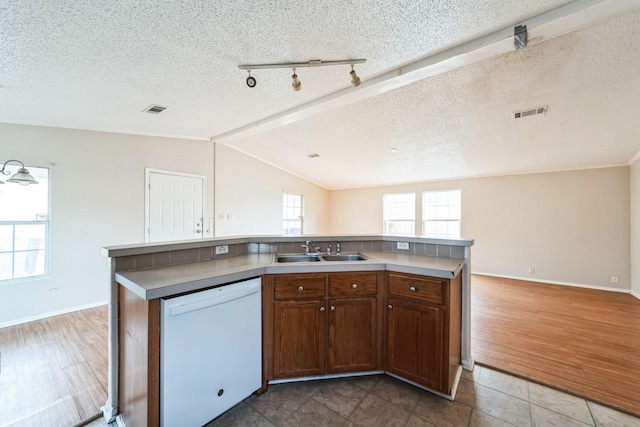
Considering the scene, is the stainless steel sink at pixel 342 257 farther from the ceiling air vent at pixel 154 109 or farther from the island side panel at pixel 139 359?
the ceiling air vent at pixel 154 109

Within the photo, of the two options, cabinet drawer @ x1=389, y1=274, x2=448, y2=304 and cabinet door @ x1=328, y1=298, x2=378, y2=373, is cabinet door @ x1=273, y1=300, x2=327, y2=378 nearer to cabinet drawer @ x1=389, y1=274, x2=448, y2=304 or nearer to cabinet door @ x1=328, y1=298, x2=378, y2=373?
cabinet door @ x1=328, y1=298, x2=378, y2=373

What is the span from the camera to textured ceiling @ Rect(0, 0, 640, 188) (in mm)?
1614

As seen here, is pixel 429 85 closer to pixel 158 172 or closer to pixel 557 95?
pixel 557 95

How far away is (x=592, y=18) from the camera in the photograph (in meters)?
1.60

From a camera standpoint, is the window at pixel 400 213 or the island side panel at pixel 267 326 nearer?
the island side panel at pixel 267 326

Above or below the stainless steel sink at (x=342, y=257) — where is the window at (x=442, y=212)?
above

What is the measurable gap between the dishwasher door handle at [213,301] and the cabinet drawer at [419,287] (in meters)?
1.01

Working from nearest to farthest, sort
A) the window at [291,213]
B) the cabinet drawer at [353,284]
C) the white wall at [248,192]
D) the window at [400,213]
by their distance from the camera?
the cabinet drawer at [353,284] → the white wall at [248,192] → the window at [291,213] → the window at [400,213]

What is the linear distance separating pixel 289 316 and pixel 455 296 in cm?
126

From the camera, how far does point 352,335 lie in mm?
2002

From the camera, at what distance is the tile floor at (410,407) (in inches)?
63.9

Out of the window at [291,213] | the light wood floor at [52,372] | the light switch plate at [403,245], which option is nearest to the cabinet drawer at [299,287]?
the light switch plate at [403,245]

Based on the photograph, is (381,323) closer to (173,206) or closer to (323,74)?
(323,74)

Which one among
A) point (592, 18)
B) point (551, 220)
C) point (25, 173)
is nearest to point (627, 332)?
point (551, 220)
